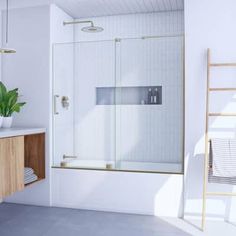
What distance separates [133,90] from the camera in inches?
130

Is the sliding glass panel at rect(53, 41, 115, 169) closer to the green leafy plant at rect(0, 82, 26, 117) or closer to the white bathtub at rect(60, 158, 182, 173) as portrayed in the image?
the white bathtub at rect(60, 158, 182, 173)

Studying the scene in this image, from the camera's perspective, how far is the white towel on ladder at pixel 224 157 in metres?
2.64

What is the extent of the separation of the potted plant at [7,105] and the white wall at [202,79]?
1834mm

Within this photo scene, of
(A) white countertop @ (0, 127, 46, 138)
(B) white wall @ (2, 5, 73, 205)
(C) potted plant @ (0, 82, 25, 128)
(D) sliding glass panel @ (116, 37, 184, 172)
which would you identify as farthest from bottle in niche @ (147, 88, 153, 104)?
(C) potted plant @ (0, 82, 25, 128)

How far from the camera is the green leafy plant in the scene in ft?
10.2

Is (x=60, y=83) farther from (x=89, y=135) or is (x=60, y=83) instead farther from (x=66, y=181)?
(x=66, y=181)

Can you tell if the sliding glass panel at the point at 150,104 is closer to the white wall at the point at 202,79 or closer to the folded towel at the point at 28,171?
the white wall at the point at 202,79

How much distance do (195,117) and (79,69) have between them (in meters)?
1.44

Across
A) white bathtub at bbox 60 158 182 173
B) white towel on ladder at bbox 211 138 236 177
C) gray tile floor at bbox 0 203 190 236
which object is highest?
white towel on ladder at bbox 211 138 236 177

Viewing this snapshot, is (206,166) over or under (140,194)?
over

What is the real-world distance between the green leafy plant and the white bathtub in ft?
2.64

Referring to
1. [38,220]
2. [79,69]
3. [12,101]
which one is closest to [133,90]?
[79,69]

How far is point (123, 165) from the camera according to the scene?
3.19 metres

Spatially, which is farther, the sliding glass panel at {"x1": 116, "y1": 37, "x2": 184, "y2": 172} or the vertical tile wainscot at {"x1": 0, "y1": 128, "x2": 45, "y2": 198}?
the sliding glass panel at {"x1": 116, "y1": 37, "x2": 184, "y2": 172}
